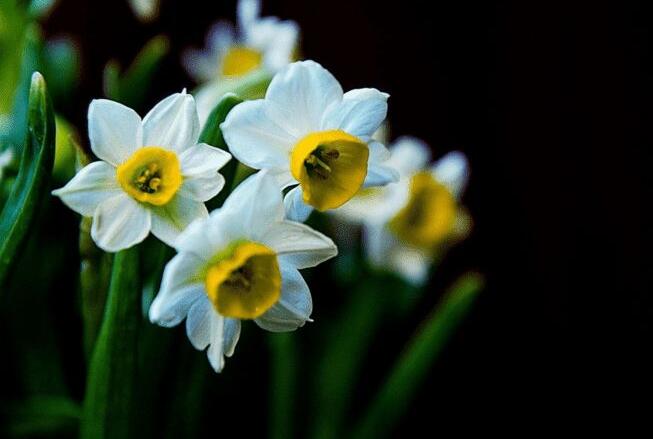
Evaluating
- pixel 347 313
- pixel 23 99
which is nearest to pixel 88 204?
pixel 23 99

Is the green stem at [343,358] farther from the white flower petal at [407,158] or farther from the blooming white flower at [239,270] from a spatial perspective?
the blooming white flower at [239,270]

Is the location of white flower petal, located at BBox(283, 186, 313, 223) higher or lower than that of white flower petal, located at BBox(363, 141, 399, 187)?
lower

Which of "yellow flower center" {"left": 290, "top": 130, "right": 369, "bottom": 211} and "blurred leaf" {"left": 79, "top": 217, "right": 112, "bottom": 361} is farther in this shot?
"blurred leaf" {"left": 79, "top": 217, "right": 112, "bottom": 361}

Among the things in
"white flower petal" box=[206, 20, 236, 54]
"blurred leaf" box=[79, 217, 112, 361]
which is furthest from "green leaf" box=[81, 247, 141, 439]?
"white flower petal" box=[206, 20, 236, 54]

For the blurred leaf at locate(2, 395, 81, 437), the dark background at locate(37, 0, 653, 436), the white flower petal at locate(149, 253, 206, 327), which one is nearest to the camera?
the white flower petal at locate(149, 253, 206, 327)

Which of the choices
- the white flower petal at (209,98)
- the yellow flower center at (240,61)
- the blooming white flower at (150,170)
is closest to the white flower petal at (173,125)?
the blooming white flower at (150,170)

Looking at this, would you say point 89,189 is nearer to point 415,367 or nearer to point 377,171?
point 377,171

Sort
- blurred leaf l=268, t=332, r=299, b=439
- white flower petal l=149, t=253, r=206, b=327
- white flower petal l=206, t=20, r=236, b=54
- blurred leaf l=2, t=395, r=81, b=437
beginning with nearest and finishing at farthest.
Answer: white flower petal l=149, t=253, r=206, b=327 → blurred leaf l=2, t=395, r=81, b=437 → blurred leaf l=268, t=332, r=299, b=439 → white flower petal l=206, t=20, r=236, b=54

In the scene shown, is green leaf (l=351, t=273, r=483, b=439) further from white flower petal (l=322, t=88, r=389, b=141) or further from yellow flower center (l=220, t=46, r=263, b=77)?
white flower petal (l=322, t=88, r=389, b=141)
